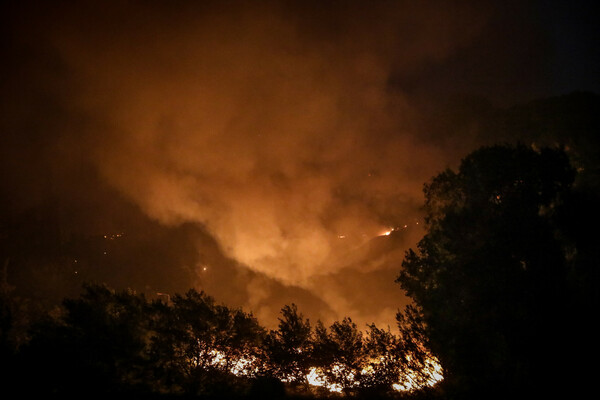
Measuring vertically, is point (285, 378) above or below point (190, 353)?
below

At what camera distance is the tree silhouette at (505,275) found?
11.5 m

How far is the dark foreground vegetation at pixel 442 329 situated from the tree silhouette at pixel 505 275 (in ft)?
0.16

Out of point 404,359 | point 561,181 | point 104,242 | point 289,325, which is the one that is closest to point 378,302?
point 289,325

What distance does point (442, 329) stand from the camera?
1384 centimetres

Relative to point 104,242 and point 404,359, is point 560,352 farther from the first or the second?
point 104,242

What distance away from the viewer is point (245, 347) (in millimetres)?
24438

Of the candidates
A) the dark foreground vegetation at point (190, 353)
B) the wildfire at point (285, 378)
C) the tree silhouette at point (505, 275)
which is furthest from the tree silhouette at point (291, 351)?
the tree silhouette at point (505, 275)

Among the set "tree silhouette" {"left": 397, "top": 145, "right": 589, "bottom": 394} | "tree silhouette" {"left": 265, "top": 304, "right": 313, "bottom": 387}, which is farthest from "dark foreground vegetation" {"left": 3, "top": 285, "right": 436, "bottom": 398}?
"tree silhouette" {"left": 397, "top": 145, "right": 589, "bottom": 394}

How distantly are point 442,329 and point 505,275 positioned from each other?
371cm

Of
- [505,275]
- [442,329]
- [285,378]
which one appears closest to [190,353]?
[285,378]

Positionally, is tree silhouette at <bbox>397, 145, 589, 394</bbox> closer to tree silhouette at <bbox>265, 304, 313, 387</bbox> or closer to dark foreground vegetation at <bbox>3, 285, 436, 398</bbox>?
dark foreground vegetation at <bbox>3, 285, 436, 398</bbox>

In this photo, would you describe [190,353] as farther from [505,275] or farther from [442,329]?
[505,275]

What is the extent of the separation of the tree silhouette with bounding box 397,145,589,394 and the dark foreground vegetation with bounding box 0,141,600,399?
0.16 ft

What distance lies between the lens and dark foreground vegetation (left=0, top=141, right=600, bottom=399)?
11711mm
